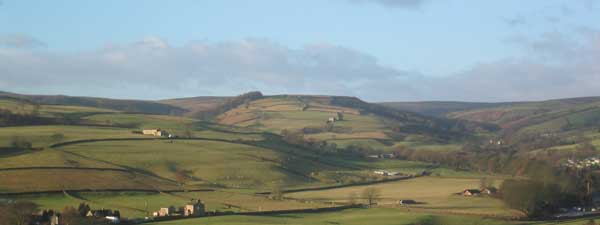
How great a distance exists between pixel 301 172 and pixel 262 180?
47.4 feet

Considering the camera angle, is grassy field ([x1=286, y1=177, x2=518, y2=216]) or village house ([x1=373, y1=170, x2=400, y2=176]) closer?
grassy field ([x1=286, y1=177, x2=518, y2=216])

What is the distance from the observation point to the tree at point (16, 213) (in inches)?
2840

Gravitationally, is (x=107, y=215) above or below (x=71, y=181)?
below

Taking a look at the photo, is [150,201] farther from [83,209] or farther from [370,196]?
[370,196]

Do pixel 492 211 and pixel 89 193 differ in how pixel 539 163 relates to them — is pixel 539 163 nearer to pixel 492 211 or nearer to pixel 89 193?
pixel 492 211

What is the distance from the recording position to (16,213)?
72875 mm

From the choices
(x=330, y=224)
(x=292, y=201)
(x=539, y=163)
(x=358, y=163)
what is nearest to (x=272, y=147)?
(x=358, y=163)

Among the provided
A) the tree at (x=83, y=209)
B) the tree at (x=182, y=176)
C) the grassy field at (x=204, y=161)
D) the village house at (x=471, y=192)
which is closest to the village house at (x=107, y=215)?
the tree at (x=83, y=209)

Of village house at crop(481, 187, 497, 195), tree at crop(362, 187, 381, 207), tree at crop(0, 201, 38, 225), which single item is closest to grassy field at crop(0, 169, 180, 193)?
tree at crop(0, 201, 38, 225)

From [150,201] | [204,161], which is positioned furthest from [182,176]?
[150,201]

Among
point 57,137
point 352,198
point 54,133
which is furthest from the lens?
point 54,133

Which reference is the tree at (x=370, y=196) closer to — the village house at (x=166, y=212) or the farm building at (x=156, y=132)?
the village house at (x=166, y=212)

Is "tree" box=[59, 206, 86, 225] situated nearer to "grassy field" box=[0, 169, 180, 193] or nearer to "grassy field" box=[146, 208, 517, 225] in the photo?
"grassy field" box=[146, 208, 517, 225]

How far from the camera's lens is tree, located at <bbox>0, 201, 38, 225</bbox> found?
237 ft
